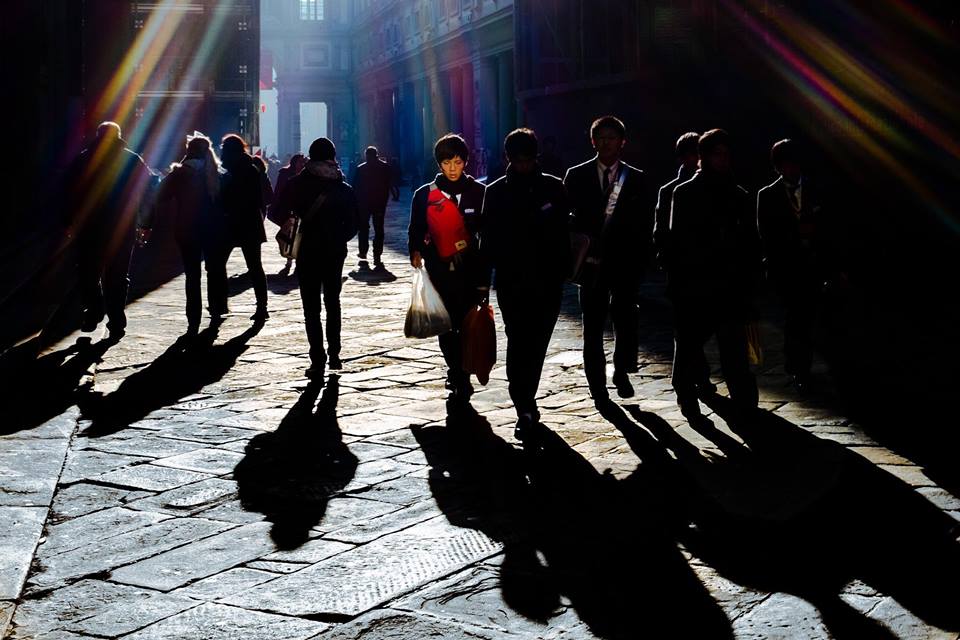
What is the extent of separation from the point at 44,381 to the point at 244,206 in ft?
9.79

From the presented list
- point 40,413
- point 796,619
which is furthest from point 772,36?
point 796,619

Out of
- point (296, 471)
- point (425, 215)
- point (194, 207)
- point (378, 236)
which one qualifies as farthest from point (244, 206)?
point (296, 471)

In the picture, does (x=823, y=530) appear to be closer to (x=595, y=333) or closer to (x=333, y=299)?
(x=595, y=333)

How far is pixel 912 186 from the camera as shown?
1113 centimetres

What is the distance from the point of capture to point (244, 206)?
971cm

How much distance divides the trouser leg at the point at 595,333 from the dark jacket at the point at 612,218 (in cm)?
12

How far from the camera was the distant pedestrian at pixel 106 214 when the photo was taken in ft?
27.6

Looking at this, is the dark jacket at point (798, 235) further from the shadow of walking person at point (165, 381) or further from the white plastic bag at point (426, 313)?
the shadow of walking person at point (165, 381)

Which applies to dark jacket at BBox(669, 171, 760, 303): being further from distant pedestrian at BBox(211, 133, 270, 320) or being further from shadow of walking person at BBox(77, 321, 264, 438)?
distant pedestrian at BBox(211, 133, 270, 320)

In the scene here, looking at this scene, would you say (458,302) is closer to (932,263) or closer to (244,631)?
(244,631)

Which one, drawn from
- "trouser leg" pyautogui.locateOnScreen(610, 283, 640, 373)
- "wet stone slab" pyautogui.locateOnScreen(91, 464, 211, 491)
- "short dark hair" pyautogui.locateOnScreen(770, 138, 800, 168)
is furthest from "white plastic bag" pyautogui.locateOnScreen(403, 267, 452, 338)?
"short dark hair" pyautogui.locateOnScreen(770, 138, 800, 168)

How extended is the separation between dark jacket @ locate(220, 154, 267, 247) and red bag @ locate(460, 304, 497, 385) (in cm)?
384

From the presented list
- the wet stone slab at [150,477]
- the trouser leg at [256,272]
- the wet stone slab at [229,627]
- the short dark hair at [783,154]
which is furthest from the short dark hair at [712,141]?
the trouser leg at [256,272]

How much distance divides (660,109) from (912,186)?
5934mm
